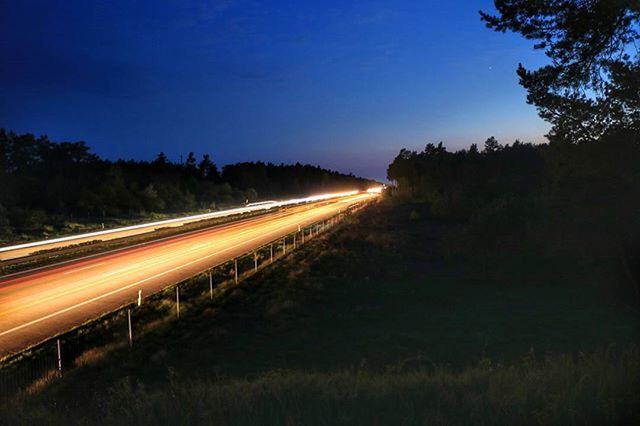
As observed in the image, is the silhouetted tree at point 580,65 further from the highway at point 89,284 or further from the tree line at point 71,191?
the tree line at point 71,191

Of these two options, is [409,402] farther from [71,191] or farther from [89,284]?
[71,191]

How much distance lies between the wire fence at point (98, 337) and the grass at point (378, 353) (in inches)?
14.5

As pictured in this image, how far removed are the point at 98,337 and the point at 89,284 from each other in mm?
7796

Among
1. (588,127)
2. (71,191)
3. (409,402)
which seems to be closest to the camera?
(409,402)

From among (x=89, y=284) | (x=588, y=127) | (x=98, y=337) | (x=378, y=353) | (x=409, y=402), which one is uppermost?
(x=588, y=127)

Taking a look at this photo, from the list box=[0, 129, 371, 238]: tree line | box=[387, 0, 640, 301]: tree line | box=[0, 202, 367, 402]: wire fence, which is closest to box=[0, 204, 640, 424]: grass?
box=[0, 202, 367, 402]: wire fence

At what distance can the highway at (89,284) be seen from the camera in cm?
1296

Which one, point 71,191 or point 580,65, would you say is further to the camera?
point 71,191

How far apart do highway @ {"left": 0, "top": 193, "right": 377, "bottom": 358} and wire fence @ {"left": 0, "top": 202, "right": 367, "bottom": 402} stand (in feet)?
2.85

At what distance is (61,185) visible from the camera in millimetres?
62562

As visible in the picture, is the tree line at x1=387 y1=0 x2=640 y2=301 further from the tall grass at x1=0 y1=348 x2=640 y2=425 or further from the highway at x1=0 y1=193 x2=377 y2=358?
the highway at x1=0 y1=193 x2=377 y2=358

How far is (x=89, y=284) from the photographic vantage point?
61.7ft

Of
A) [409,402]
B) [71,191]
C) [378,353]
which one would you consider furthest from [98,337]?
[71,191]

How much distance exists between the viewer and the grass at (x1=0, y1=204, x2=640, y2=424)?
502 centimetres
